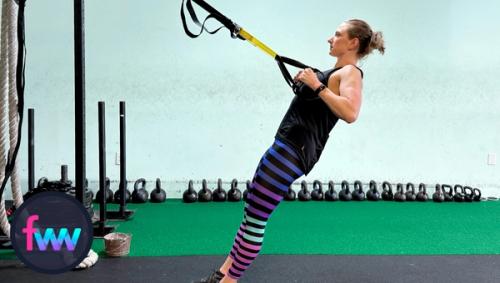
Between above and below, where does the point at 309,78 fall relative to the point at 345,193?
above

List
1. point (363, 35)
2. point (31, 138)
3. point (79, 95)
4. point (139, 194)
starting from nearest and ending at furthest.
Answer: point (363, 35), point (79, 95), point (31, 138), point (139, 194)

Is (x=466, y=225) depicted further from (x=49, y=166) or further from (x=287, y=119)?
(x=49, y=166)

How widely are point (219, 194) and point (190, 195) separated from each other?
0.26 m

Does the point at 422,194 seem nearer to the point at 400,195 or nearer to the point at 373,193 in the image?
the point at 400,195

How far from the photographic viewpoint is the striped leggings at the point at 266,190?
163 centimetres

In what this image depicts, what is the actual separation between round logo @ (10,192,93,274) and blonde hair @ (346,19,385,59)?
1.22 metres

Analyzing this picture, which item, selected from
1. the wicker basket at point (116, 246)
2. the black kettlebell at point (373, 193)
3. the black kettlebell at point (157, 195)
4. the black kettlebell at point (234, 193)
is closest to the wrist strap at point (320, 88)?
the wicker basket at point (116, 246)

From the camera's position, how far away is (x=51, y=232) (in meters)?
1.16

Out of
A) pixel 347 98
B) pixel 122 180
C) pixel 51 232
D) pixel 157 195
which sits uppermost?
pixel 347 98

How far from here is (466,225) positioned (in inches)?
129

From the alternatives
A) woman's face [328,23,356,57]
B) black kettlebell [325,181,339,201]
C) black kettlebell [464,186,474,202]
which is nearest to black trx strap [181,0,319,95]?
woman's face [328,23,356,57]

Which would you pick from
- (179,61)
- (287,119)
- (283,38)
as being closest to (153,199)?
(179,61)

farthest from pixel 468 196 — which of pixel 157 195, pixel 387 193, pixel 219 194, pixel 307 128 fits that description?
pixel 307 128

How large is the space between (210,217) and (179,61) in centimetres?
161
